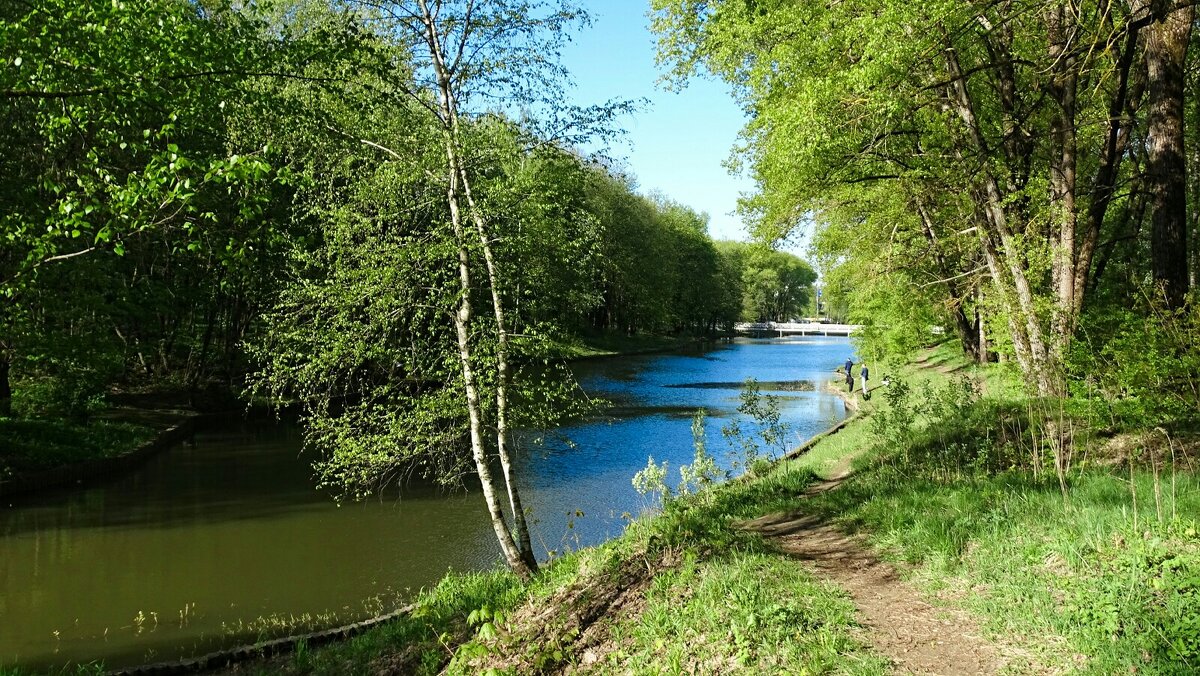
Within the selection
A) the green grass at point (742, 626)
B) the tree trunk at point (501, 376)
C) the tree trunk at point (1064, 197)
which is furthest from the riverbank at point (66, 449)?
the tree trunk at point (1064, 197)

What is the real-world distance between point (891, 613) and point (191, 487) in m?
17.1

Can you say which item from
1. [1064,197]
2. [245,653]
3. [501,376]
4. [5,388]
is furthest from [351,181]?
[5,388]

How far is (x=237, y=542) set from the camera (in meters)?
13.8

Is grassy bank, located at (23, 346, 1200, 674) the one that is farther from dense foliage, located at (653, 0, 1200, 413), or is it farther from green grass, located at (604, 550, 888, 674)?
dense foliage, located at (653, 0, 1200, 413)

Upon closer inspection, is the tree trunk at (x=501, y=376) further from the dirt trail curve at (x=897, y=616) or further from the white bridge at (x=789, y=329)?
the white bridge at (x=789, y=329)

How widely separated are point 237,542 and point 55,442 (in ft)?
27.1

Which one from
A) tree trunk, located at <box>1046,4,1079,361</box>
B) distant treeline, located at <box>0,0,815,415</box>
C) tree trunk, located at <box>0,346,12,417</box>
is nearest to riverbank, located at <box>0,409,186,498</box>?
tree trunk, located at <box>0,346,12,417</box>

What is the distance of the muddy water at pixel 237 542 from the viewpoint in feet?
33.5

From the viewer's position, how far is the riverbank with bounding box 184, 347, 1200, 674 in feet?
15.4

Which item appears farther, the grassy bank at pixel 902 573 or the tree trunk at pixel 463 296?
the tree trunk at pixel 463 296

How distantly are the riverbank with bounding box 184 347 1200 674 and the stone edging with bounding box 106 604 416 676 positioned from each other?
43 cm

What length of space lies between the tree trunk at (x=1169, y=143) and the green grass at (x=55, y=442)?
71.4ft

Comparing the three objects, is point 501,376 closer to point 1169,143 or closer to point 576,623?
point 576,623

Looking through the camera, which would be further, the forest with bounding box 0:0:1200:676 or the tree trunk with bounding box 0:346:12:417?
the tree trunk with bounding box 0:346:12:417
